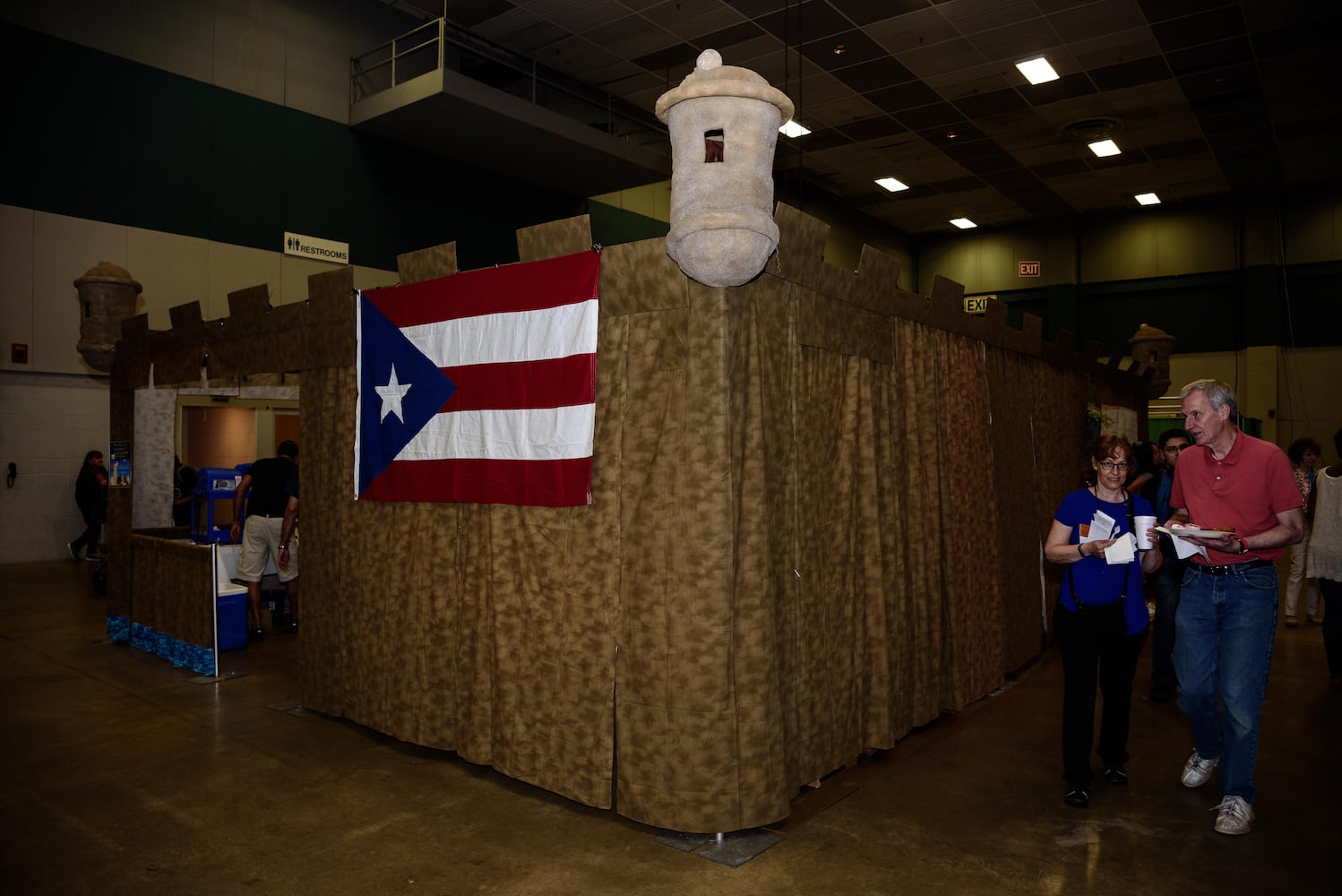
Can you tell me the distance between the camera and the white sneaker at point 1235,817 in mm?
3459

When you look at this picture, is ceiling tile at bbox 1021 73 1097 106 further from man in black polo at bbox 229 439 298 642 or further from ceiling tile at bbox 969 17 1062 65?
man in black polo at bbox 229 439 298 642

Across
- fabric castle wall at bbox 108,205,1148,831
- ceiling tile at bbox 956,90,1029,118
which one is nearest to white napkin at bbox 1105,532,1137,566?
fabric castle wall at bbox 108,205,1148,831

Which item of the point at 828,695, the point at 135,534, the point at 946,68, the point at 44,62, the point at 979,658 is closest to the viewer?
the point at 828,695

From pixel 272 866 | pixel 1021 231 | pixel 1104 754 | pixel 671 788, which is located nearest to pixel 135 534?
pixel 272 866

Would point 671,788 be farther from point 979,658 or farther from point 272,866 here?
point 979,658

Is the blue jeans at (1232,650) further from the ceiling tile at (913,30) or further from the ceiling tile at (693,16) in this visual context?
the ceiling tile at (693,16)

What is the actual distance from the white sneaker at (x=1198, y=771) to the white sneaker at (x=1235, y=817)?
17.1 inches

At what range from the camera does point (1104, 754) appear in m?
4.07

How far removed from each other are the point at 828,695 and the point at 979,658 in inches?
74.5

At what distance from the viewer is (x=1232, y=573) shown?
11.4ft

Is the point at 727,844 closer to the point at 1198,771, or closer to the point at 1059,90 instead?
the point at 1198,771

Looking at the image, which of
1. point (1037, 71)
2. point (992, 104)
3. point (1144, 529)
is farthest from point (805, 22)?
point (1144, 529)

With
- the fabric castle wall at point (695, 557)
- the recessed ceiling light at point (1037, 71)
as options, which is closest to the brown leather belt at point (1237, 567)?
the fabric castle wall at point (695, 557)

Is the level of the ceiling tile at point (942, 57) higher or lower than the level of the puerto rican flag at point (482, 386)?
higher
